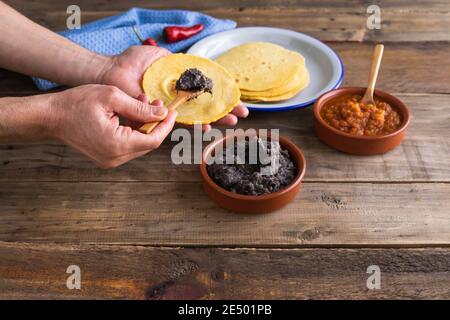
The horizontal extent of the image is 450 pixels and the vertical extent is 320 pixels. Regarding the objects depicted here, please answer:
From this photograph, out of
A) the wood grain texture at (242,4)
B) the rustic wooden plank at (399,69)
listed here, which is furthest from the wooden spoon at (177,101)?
the wood grain texture at (242,4)

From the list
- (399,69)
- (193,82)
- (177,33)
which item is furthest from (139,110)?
(399,69)

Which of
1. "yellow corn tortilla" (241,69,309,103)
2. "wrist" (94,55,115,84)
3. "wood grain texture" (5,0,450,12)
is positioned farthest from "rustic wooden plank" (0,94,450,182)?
"wood grain texture" (5,0,450,12)

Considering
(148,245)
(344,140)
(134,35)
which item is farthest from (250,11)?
(148,245)

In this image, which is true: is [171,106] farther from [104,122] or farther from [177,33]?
[177,33]

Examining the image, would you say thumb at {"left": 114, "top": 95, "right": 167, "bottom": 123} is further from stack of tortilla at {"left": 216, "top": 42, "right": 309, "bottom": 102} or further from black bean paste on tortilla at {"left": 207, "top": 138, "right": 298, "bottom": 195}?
stack of tortilla at {"left": 216, "top": 42, "right": 309, "bottom": 102}

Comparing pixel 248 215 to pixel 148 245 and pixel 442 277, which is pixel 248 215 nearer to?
pixel 148 245

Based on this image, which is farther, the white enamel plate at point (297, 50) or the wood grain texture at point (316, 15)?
the wood grain texture at point (316, 15)

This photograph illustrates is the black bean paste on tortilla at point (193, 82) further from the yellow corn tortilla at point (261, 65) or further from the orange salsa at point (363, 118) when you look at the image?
the orange salsa at point (363, 118)
